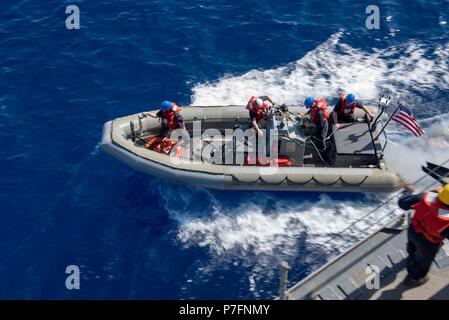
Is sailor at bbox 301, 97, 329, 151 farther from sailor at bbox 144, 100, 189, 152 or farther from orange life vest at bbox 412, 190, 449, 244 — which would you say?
orange life vest at bbox 412, 190, 449, 244

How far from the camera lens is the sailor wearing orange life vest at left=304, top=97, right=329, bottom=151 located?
19.0 m

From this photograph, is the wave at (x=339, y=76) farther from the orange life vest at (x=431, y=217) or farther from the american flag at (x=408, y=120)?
the orange life vest at (x=431, y=217)

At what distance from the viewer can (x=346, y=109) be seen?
63.8 ft

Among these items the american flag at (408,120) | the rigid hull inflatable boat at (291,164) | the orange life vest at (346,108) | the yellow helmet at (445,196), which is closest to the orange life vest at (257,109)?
the rigid hull inflatable boat at (291,164)

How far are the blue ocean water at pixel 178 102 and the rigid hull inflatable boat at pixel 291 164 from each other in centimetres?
88

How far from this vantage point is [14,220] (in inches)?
733

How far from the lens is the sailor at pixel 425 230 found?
37.3ft

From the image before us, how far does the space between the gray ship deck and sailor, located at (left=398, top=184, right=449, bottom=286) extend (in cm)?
30

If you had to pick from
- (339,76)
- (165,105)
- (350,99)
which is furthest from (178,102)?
(350,99)

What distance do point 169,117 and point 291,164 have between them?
4601mm

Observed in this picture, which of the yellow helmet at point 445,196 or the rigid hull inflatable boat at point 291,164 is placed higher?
the yellow helmet at point 445,196

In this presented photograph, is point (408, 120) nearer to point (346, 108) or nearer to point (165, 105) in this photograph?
point (346, 108)

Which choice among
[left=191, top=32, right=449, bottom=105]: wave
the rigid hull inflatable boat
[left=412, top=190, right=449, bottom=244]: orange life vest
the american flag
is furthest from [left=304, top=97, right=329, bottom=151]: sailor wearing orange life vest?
[left=412, top=190, right=449, bottom=244]: orange life vest
